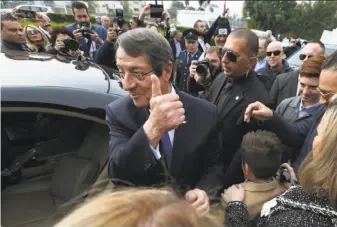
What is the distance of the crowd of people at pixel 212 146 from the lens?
754 millimetres

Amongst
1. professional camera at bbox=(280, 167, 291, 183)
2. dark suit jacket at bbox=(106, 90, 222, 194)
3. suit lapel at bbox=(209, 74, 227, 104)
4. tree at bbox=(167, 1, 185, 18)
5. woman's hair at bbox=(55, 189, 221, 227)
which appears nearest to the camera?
woman's hair at bbox=(55, 189, 221, 227)

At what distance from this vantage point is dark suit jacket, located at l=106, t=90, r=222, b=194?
1248 millimetres

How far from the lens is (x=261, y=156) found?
1.69 m

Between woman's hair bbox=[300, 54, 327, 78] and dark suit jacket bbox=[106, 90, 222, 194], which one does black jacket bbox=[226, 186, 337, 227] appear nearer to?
dark suit jacket bbox=[106, 90, 222, 194]

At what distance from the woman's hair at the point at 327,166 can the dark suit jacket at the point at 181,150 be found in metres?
0.52

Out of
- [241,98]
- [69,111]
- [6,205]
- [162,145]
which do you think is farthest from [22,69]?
[241,98]

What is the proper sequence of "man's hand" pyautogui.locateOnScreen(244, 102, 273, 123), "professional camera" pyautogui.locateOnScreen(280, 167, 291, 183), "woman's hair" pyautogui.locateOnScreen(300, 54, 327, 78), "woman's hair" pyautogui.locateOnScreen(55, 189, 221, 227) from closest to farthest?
"woman's hair" pyautogui.locateOnScreen(55, 189, 221, 227), "man's hand" pyautogui.locateOnScreen(244, 102, 273, 123), "professional camera" pyautogui.locateOnScreen(280, 167, 291, 183), "woman's hair" pyautogui.locateOnScreen(300, 54, 327, 78)

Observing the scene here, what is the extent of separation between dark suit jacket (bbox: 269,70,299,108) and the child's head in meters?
1.30

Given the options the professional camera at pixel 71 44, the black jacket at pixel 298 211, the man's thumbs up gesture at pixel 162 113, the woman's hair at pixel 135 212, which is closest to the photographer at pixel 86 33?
the professional camera at pixel 71 44

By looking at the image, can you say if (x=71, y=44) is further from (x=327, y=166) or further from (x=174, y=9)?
(x=174, y=9)

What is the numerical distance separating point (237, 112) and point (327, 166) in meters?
1.08

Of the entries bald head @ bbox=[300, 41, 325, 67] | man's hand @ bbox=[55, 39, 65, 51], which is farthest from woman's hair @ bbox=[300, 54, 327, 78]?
man's hand @ bbox=[55, 39, 65, 51]

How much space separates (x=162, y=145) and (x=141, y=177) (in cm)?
25

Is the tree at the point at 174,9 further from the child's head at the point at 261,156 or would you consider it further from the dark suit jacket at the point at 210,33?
the child's head at the point at 261,156
